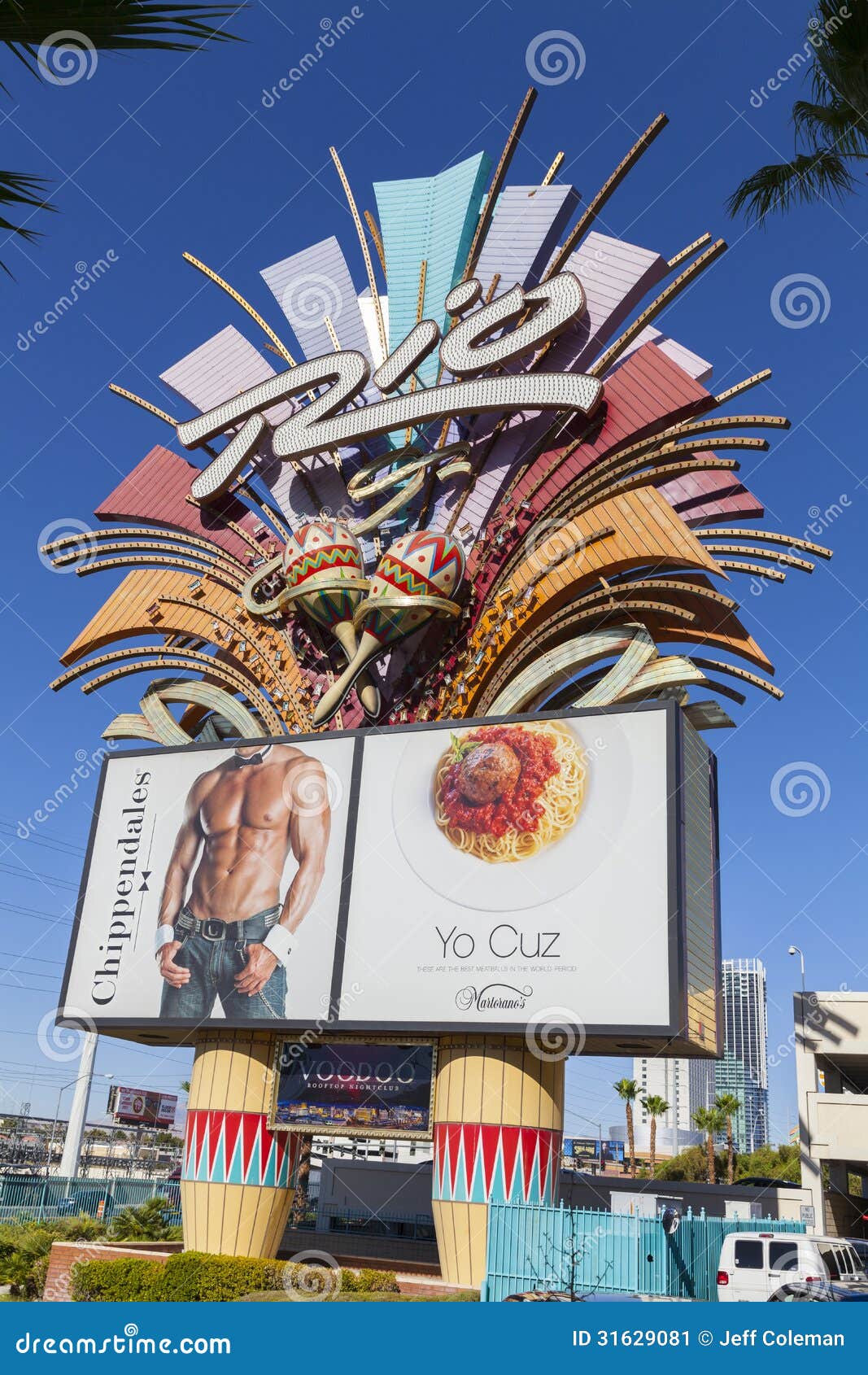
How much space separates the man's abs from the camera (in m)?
21.6

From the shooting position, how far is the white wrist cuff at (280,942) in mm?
20984

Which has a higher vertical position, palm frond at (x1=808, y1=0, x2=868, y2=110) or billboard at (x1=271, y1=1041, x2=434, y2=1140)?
palm frond at (x1=808, y1=0, x2=868, y2=110)

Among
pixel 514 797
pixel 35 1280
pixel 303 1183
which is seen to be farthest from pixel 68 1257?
pixel 514 797

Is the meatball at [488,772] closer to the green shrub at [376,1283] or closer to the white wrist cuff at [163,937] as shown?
the white wrist cuff at [163,937]

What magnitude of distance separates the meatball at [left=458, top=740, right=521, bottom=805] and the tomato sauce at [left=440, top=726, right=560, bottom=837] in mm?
71

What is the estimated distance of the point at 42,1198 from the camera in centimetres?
2825

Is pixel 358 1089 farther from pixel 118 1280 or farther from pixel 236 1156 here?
pixel 118 1280

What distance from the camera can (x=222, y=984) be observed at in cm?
2122

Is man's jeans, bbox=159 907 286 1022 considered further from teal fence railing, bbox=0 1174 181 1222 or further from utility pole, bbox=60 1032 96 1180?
utility pole, bbox=60 1032 96 1180

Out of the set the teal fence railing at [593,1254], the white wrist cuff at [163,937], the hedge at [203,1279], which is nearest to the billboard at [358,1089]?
the hedge at [203,1279]

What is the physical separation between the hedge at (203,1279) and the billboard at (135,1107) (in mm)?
60875

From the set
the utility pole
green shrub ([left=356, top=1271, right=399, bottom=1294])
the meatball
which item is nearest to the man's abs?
the meatball

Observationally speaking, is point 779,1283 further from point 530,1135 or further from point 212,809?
point 212,809

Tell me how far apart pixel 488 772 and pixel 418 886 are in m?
2.45
